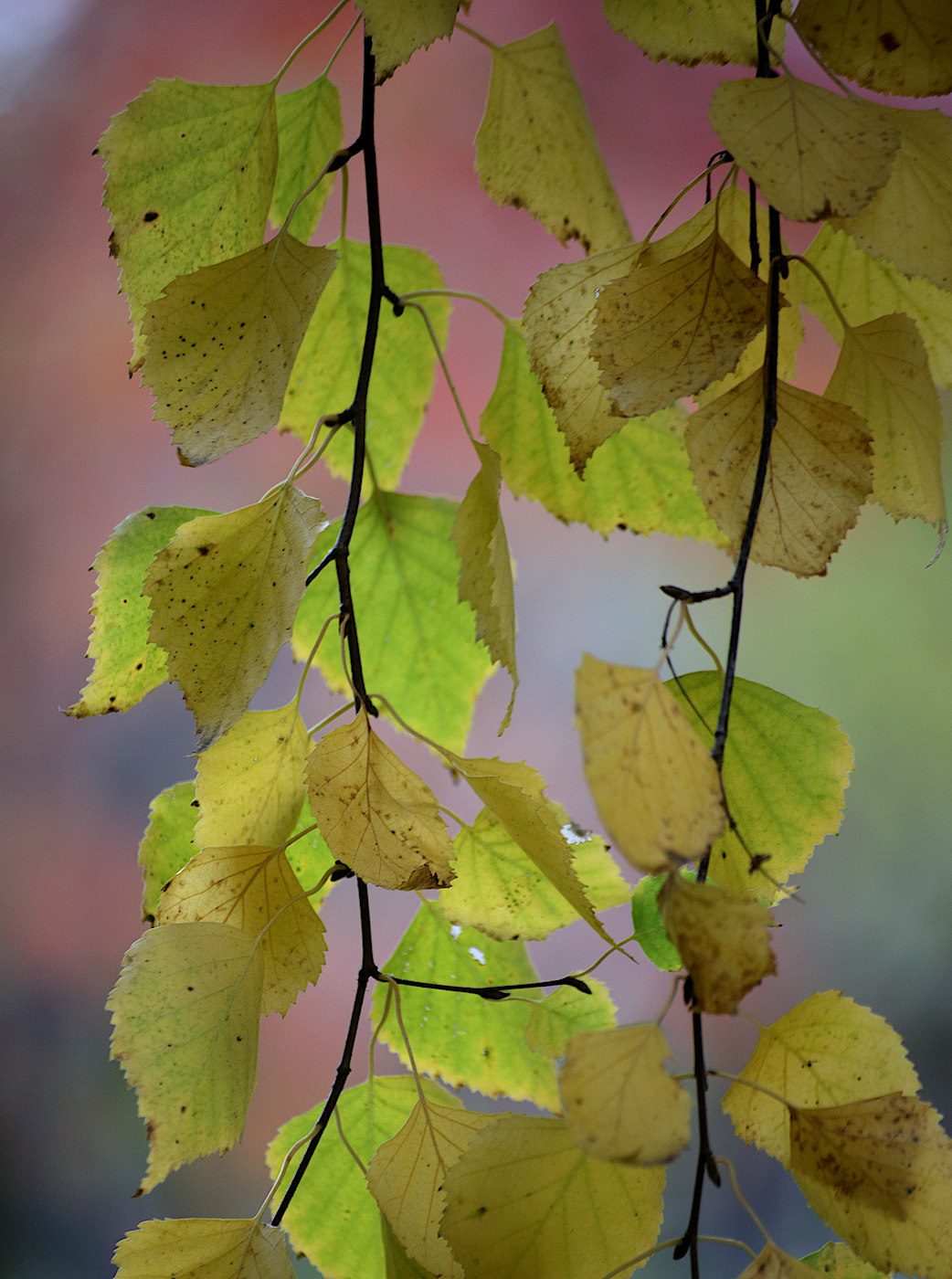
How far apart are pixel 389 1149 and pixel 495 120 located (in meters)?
0.17

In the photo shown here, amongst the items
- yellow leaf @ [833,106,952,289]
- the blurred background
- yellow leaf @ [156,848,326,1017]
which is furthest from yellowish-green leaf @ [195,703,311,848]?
the blurred background

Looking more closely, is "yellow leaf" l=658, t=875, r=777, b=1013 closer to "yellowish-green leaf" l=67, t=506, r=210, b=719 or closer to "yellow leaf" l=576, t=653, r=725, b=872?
"yellow leaf" l=576, t=653, r=725, b=872

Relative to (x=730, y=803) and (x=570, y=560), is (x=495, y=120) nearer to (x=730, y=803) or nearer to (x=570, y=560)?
(x=730, y=803)

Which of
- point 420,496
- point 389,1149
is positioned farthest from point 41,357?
point 389,1149

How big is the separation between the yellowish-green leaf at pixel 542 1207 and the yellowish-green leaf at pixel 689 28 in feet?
0.49

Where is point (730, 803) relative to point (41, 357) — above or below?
below

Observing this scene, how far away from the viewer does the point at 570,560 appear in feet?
2.00

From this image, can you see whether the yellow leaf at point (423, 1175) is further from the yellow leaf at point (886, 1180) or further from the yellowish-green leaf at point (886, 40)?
the yellowish-green leaf at point (886, 40)

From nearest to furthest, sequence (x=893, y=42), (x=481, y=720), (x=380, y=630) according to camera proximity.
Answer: (x=893, y=42) < (x=380, y=630) < (x=481, y=720)

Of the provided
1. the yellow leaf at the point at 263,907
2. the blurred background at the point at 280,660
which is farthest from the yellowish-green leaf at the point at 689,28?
the blurred background at the point at 280,660

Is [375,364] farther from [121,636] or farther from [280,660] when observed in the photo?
[280,660]

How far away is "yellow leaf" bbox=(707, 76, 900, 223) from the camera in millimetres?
108

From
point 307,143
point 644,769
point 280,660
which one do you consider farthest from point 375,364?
point 280,660

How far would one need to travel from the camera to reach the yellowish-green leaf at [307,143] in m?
0.19
